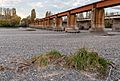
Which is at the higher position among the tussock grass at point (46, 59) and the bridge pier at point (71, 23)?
the bridge pier at point (71, 23)

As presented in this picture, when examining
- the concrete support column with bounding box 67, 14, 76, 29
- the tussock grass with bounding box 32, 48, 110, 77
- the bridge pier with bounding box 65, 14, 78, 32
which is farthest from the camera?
the concrete support column with bounding box 67, 14, 76, 29

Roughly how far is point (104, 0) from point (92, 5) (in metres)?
7.57

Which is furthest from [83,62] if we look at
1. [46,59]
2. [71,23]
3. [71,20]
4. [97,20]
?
[71,20]

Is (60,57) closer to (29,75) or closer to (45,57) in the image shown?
(45,57)

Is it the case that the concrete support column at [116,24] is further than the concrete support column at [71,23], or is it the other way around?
the concrete support column at [116,24]

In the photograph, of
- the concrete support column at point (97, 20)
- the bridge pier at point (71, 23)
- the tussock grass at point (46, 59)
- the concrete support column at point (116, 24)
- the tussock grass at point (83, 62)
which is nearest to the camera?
the tussock grass at point (83, 62)

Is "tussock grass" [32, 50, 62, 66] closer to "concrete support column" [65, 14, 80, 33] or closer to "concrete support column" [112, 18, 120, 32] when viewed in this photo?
"concrete support column" [65, 14, 80, 33]

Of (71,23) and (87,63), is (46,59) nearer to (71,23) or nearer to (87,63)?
(87,63)

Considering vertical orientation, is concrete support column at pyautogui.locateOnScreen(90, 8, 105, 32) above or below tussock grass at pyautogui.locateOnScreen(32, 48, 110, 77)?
above

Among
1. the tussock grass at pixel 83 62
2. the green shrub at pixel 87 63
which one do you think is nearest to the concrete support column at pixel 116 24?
the tussock grass at pixel 83 62

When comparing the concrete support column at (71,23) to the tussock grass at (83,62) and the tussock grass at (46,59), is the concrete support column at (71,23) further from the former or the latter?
the tussock grass at (83,62)

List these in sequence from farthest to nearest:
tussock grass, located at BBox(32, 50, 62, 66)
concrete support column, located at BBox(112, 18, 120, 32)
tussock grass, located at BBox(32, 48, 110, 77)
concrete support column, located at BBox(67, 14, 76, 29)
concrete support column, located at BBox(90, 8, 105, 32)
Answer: concrete support column, located at BBox(112, 18, 120, 32) < concrete support column, located at BBox(67, 14, 76, 29) < concrete support column, located at BBox(90, 8, 105, 32) < tussock grass, located at BBox(32, 50, 62, 66) < tussock grass, located at BBox(32, 48, 110, 77)

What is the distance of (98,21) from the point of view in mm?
54406

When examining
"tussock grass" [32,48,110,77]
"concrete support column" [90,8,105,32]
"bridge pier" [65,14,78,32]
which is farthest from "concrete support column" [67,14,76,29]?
"tussock grass" [32,48,110,77]
